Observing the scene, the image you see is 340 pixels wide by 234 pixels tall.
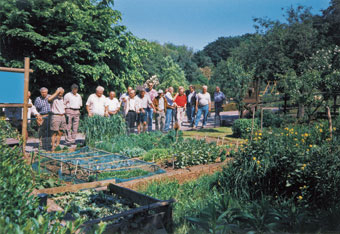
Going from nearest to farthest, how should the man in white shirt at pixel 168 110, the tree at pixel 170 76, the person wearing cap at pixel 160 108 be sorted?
the person wearing cap at pixel 160 108 < the man in white shirt at pixel 168 110 < the tree at pixel 170 76

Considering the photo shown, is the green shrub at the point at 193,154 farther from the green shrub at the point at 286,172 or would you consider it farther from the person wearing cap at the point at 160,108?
the person wearing cap at the point at 160,108

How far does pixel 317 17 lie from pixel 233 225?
21.5 metres

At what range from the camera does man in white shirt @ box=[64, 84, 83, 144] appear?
9789 mm

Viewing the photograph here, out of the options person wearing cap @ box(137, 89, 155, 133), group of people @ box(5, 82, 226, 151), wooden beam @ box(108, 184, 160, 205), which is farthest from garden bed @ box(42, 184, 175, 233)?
person wearing cap @ box(137, 89, 155, 133)

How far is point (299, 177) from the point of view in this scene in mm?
4648

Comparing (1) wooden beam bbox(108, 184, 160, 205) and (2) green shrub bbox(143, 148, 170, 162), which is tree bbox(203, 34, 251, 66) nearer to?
(2) green shrub bbox(143, 148, 170, 162)

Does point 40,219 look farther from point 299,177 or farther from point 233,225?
point 299,177

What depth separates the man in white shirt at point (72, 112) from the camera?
32.1 ft

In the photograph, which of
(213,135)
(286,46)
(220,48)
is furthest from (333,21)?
(220,48)

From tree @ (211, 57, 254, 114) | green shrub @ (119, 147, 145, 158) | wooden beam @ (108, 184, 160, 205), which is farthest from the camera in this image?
tree @ (211, 57, 254, 114)

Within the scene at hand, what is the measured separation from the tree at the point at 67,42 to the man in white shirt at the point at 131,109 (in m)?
4.06

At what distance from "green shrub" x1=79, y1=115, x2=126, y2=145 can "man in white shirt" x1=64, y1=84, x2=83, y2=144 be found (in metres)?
0.56

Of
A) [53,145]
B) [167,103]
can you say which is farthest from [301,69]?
[53,145]

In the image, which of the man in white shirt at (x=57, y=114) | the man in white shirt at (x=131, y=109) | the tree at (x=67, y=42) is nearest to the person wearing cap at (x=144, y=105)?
the man in white shirt at (x=131, y=109)
